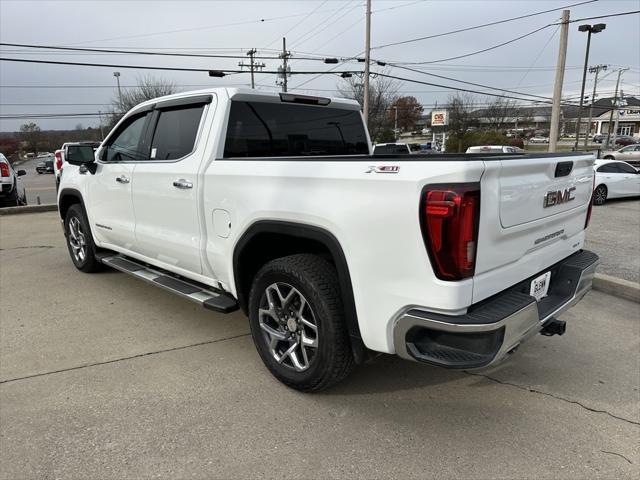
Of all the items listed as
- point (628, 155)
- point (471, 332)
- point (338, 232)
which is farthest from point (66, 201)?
point (628, 155)

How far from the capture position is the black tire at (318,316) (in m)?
2.69

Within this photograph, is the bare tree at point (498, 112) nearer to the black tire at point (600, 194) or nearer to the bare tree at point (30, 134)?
the black tire at point (600, 194)

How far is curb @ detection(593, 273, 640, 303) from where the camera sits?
16.4 ft

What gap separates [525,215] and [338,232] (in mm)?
975

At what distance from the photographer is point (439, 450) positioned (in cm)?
255

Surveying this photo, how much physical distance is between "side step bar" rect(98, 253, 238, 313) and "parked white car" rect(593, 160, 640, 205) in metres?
13.6

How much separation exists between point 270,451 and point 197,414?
583 millimetres

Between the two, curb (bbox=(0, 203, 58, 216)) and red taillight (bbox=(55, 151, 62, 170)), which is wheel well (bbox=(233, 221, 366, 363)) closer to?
curb (bbox=(0, 203, 58, 216))

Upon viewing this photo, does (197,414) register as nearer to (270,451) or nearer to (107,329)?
(270,451)

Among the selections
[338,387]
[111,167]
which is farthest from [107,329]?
[338,387]

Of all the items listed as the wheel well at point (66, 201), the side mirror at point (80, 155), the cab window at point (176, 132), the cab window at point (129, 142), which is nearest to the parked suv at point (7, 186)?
the wheel well at point (66, 201)

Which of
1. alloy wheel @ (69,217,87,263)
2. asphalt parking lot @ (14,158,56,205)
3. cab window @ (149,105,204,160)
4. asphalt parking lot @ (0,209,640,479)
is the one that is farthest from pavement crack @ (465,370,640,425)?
asphalt parking lot @ (14,158,56,205)

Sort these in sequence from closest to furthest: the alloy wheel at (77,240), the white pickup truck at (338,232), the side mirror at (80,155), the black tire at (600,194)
A: the white pickup truck at (338,232) < the side mirror at (80,155) < the alloy wheel at (77,240) < the black tire at (600,194)

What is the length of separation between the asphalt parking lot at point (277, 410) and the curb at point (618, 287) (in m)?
0.79
